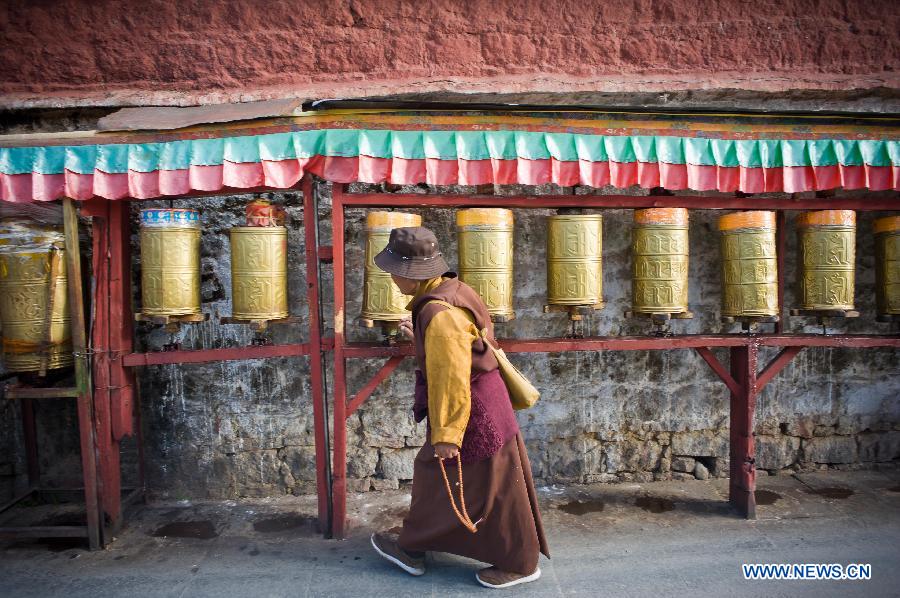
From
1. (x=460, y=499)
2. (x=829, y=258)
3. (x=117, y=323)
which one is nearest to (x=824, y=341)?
(x=829, y=258)

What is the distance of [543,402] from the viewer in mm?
4582

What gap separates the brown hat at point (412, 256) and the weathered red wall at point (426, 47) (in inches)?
75.6

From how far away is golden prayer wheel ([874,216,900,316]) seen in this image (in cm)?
391

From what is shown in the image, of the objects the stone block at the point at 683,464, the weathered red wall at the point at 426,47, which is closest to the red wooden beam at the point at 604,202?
the weathered red wall at the point at 426,47

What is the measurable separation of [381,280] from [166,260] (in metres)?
1.28

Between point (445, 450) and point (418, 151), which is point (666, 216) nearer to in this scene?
point (418, 151)

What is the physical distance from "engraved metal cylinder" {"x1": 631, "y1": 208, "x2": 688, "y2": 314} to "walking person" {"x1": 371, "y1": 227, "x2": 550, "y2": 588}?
1.24 m

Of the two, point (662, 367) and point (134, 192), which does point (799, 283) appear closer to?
point (662, 367)

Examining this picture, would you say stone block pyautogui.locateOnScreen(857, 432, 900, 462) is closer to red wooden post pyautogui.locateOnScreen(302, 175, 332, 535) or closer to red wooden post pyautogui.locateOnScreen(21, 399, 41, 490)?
red wooden post pyautogui.locateOnScreen(302, 175, 332, 535)

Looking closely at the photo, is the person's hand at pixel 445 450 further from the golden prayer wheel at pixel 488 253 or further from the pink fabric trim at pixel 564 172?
the pink fabric trim at pixel 564 172

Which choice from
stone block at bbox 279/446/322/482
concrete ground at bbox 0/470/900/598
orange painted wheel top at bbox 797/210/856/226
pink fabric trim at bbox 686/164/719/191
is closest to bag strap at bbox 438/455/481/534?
concrete ground at bbox 0/470/900/598

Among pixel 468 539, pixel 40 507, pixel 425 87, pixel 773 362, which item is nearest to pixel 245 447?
pixel 40 507

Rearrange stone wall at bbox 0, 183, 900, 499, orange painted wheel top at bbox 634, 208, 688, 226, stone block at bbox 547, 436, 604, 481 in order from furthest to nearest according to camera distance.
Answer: stone block at bbox 547, 436, 604, 481 → stone wall at bbox 0, 183, 900, 499 → orange painted wheel top at bbox 634, 208, 688, 226

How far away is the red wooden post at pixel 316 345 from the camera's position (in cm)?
352
